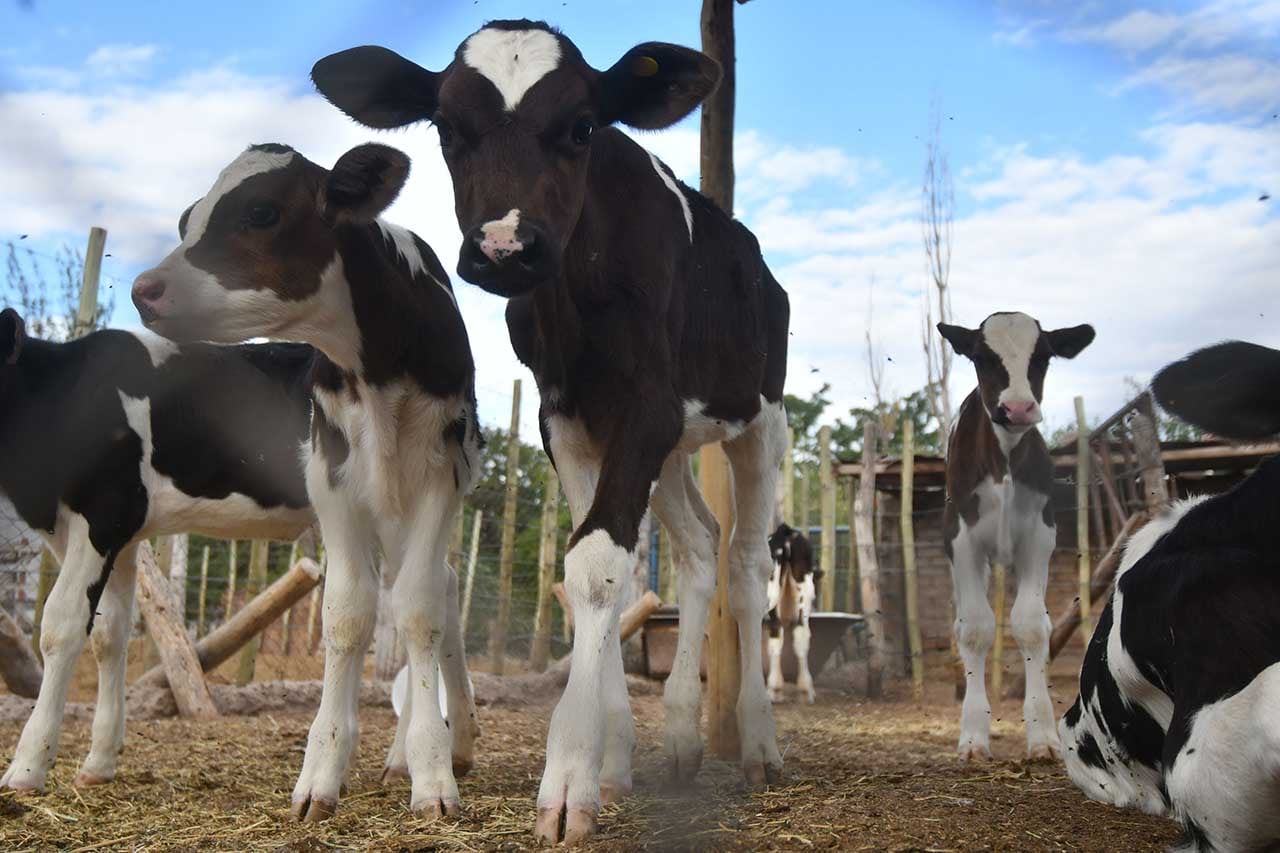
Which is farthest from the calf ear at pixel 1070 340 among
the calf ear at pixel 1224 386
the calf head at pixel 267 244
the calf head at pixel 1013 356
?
the calf head at pixel 267 244

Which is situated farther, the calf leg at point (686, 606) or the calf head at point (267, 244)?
the calf leg at point (686, 606)

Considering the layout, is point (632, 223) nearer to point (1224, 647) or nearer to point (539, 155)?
point (539, 155)

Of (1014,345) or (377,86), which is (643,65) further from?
(1014,345)

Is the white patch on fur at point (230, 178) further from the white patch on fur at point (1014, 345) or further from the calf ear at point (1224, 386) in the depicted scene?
the white patch on fur at point (1014, 345)

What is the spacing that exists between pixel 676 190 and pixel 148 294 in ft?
6.88

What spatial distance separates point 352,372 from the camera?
4461 mm

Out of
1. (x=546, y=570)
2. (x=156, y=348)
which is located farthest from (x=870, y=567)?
(x=156, y=348)

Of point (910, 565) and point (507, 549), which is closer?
point (507, 549)

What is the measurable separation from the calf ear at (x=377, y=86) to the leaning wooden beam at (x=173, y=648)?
5603 millimetres

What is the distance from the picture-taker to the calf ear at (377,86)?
4.33 meters

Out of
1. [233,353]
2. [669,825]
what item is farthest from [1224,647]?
[233,353]

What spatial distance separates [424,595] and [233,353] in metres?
2.63

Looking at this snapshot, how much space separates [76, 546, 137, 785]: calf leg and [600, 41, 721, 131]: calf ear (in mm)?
3441

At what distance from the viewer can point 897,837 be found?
3.19m
